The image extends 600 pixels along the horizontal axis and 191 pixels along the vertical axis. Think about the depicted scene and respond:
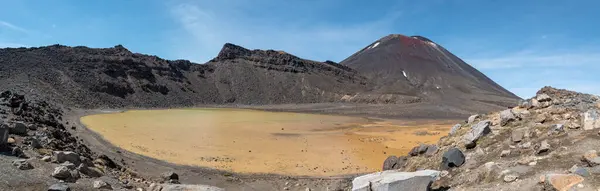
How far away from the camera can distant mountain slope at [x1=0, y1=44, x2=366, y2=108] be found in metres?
73.1

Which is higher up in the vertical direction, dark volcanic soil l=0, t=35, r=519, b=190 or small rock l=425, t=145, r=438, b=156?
dark volcanic soil l=0, t=35, r=519, b=190

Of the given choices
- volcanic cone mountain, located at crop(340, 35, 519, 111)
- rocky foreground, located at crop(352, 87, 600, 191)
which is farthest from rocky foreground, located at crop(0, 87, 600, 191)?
volcanic cone mountain, located at crop(340, 35, 519, 111)

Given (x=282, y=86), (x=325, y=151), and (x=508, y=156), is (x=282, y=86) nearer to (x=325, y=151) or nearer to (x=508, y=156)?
(x=325, y=151)

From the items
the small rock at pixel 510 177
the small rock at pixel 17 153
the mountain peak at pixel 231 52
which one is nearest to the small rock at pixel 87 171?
the small rock at pixel 17 153

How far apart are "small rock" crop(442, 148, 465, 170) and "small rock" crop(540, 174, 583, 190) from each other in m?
2.66

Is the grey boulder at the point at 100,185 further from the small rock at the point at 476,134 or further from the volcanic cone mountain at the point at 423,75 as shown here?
the volcanic cone mountain at the point at 423,75

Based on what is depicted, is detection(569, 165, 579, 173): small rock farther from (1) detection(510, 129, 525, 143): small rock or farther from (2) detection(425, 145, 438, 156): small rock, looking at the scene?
(2) detection(425, 145, 438, 156): small rock

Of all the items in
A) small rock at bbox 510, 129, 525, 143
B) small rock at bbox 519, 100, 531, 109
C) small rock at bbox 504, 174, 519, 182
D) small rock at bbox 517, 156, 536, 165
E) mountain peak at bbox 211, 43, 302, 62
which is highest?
mountain peak at bbox 211, 43, 302, 62

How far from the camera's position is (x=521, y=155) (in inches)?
313

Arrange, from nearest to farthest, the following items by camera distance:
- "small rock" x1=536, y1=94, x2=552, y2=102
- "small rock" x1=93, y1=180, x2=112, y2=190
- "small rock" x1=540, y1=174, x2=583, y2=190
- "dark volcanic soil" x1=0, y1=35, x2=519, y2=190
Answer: "small rock" x1=540, y1=174, x2=583, y2=190, "small rock" x1=93, y1=180, x2=112, y2=190, "small rock" x1=536, y1=94, x2=552, y2=102, "dark volcanic soil" x1=0, y1=35, x2=519, y2=190

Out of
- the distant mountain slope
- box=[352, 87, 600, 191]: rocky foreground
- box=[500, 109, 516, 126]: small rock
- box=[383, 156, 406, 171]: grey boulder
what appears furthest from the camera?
the distant mountain slope

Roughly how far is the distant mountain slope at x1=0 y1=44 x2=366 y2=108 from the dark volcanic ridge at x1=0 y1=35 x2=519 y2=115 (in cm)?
21

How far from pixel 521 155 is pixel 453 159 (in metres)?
1.38

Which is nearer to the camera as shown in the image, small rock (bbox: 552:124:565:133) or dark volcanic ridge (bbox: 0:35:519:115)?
small rock (bbox: 552:124:565:133)
